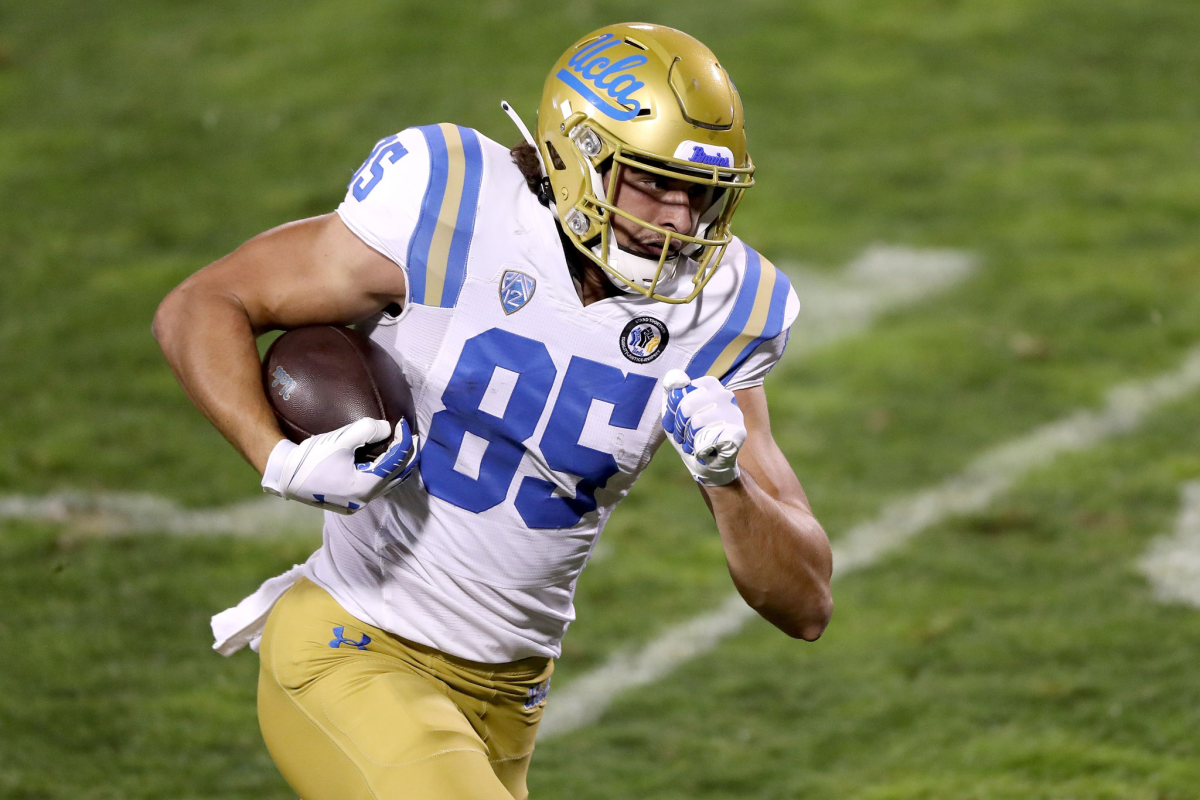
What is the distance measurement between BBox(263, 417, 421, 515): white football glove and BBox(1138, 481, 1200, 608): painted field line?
3.39 m

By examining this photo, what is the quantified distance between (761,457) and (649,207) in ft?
1.71

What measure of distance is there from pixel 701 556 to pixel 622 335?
2.71 metres

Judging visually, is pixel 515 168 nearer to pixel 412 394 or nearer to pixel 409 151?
pixel 409 151

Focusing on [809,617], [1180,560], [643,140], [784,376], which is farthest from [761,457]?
[784,376]

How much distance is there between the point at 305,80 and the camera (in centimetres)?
831

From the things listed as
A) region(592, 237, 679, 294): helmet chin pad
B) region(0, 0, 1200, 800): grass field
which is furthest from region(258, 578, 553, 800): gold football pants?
region(0, 0, 1200, 800): grass field

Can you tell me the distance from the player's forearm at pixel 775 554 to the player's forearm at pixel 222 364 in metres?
0.77

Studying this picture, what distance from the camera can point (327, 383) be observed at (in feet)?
8.18

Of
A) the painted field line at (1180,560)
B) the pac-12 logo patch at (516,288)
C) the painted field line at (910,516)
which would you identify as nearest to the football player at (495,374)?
the pac-12 logo patch at (516,288)

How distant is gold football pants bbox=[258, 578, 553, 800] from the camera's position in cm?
238

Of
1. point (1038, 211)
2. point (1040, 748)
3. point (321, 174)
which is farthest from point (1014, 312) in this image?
point (321, 174)

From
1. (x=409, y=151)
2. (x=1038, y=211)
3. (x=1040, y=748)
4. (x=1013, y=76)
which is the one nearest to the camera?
(x=409, y=151)

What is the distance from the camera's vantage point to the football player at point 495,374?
2451 millimetres

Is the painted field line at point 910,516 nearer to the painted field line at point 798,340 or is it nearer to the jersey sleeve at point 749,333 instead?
the painted field line at point 798,340
